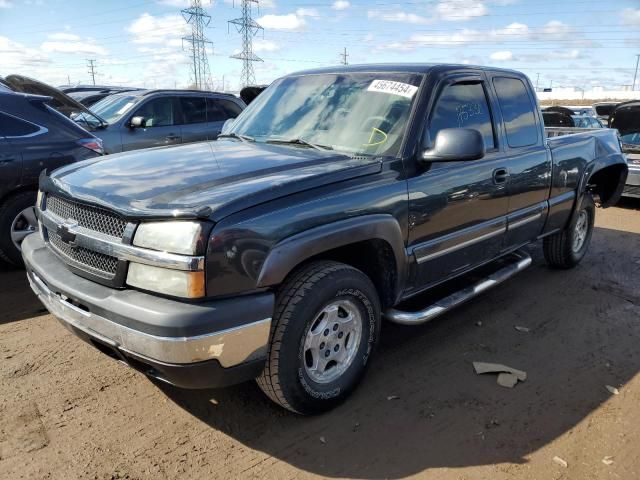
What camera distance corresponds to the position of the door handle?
3875 mm

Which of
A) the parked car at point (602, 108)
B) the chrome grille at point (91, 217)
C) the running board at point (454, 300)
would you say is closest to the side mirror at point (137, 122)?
the chrome grille at point (91, 217)

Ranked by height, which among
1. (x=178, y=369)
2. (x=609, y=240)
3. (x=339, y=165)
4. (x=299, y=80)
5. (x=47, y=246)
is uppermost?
(x=299, y=80)

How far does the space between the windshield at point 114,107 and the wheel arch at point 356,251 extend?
6.76 m

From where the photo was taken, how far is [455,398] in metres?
3.16

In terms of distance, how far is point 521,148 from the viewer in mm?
4277

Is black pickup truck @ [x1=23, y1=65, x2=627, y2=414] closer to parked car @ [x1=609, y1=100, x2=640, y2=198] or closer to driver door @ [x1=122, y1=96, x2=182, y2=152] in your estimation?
driver door @ [x1=122, y1=96, x2=182, y2=152]

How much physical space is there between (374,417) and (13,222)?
4.04 m

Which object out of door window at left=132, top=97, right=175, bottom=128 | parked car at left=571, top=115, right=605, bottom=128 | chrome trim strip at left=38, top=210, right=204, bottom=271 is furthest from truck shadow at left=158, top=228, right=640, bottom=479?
parked car at left=571, top=115, right=605, bottom=128

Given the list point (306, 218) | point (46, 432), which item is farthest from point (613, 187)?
point (46, 432)

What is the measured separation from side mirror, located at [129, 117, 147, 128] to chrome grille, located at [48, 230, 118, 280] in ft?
19.3

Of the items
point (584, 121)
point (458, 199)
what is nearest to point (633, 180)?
point (584, 121)

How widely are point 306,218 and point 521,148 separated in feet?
8.17

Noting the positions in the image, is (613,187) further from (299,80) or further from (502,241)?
(299,80)

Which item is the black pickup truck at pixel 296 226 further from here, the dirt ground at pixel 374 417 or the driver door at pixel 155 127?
the driver door at pixel 155 127
